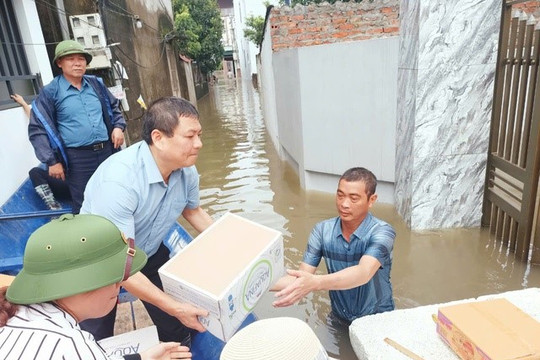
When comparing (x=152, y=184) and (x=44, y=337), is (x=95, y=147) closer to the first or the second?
(x=152, y=184)

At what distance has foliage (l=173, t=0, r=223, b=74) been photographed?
1888 cm

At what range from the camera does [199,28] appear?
20797 millimetres

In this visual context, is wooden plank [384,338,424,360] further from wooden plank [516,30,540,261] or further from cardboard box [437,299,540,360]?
wooden plank [516,30,540,261]

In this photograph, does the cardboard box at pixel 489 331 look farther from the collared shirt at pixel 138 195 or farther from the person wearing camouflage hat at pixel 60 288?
the collared shirt at pixel 138 195

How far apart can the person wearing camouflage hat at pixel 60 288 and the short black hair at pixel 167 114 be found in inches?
29.3

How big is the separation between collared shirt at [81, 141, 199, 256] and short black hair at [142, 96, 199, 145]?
16cm

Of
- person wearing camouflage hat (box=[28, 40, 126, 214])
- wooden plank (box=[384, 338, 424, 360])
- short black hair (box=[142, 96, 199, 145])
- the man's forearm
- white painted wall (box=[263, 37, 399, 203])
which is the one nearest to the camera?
wooden plank (box=[384, 338, 424, 360])

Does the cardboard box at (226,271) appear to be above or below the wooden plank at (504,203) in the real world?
above


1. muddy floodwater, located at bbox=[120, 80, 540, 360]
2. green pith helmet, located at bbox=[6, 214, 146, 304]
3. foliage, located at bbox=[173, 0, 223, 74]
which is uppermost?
foliage, located at bbox=[173, 0, 223, 74]

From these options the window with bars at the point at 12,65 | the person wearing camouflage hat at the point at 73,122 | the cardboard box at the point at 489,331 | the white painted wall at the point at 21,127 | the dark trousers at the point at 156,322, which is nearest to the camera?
the cardboard box at the point at 489,331

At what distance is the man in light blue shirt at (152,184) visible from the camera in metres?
1.72

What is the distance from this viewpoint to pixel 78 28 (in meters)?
5.88

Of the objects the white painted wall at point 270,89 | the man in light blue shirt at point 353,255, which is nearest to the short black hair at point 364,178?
the man in light blue shirt at point 353,255

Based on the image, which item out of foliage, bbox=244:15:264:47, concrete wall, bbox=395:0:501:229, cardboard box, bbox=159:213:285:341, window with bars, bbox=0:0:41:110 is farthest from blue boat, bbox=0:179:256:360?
foliage, bbox=244:15:264:47
